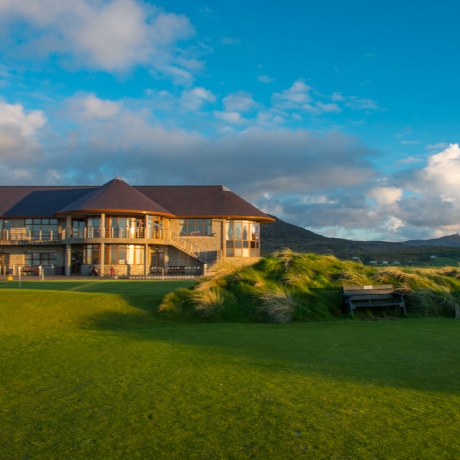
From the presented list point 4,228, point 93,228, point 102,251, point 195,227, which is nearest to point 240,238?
point 195,227

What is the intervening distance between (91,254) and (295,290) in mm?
26872

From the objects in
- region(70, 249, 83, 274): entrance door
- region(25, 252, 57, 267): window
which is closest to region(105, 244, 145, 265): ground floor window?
region(70, 249, 83, 274): entrance door

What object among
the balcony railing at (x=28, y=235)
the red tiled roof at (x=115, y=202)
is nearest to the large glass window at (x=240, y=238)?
the red tiled roof at (x=115, y=202)

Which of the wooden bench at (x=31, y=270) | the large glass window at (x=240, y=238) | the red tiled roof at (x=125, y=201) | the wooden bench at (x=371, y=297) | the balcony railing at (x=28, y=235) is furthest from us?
the large glass window at (x=240, y=238)

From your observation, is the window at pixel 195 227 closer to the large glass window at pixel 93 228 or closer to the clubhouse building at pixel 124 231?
the clubhouse building at pixel 124 231

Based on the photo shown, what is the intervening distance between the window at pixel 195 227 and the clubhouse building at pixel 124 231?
84mm

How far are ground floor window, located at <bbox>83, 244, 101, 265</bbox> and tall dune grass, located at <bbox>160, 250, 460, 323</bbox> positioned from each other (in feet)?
77.0

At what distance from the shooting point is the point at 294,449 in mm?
4227

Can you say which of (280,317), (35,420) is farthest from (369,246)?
(35,420)

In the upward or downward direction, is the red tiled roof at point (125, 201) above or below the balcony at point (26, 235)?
above

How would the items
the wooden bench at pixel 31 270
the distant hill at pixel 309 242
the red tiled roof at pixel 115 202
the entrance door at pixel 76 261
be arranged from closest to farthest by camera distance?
the red tiled roof at pixel 115 202 < the wooden bench at pixel 31 270 < the entrance door at pixel 76 261 < the distant hill at pixel 309 242

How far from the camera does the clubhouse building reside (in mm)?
37938

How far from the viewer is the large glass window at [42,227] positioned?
4172cm

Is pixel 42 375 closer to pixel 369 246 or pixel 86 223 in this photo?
pixel 86 223
